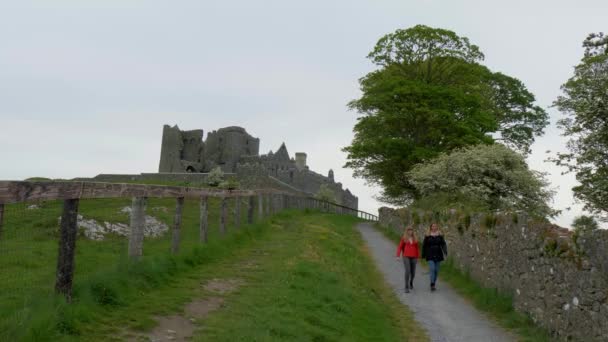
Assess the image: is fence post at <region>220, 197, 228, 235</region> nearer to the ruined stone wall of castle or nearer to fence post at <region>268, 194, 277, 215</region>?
the ruined stone wall of castle

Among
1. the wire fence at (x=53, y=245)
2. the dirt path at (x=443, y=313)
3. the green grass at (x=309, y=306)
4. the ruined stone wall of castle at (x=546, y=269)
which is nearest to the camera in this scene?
the wire fence at (x=53, y=245)

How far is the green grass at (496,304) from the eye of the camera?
381 inches

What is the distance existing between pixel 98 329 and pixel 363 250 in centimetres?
1632

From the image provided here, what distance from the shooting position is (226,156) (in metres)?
70.4

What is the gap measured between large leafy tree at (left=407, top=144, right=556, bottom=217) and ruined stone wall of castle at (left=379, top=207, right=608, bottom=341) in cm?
1340

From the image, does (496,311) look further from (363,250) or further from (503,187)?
(503,187)

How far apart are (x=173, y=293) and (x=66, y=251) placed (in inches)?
84.6

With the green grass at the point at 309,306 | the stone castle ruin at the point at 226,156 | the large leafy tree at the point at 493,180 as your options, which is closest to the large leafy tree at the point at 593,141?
the large leafy tree at the point at 493,180

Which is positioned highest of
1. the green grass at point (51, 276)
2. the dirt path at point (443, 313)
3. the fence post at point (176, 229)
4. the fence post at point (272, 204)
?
the fence post at point (272, 204)

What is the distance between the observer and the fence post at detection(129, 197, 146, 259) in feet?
30.8

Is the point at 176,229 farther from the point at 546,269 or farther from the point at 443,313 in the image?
the point at 546,269

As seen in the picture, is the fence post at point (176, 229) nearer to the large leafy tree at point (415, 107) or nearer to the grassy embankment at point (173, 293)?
the grassy embankment at point (173, 293)

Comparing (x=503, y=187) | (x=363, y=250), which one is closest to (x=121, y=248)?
(x=363, y=250)

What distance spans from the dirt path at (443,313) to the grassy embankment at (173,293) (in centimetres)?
41
